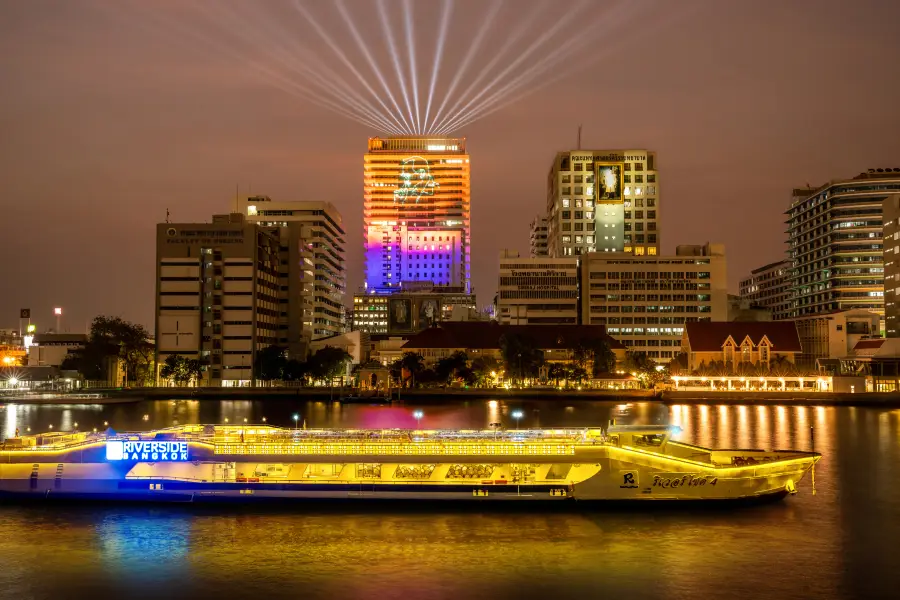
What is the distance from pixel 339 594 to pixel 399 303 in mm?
166486

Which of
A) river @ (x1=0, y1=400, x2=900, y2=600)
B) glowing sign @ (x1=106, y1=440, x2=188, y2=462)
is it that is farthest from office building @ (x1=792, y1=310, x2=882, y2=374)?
glowing sign @ (x1=106, y1=440, x2=188, y2=462)

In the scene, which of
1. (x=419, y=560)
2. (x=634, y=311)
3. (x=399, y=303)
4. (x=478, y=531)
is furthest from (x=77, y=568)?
(x=399, y=303)

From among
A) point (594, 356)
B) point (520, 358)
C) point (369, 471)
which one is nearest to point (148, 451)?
point (369, 471)

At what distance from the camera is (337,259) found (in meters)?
198

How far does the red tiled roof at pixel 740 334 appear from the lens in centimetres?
12262

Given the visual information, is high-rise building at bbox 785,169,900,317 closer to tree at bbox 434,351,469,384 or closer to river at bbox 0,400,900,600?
tree at bbox 434,351,469,384

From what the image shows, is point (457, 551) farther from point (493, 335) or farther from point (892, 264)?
point (892, 264)

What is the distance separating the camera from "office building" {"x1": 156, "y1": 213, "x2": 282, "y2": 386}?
121812mm

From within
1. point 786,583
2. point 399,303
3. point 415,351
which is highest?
point 399,303

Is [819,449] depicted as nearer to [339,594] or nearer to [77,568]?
[339,594]

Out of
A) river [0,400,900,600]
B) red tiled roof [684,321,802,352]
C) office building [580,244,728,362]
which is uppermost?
office building [580,244,728,362]

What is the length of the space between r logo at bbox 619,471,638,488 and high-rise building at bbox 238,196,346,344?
110708 millimetres

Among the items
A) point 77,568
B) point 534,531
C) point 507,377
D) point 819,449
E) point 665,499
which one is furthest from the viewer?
point 507,377

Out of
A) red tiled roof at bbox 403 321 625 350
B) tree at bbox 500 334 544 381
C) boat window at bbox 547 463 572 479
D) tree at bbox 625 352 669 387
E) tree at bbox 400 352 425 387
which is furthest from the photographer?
red tiled roof at bbox 403 321 625 350
